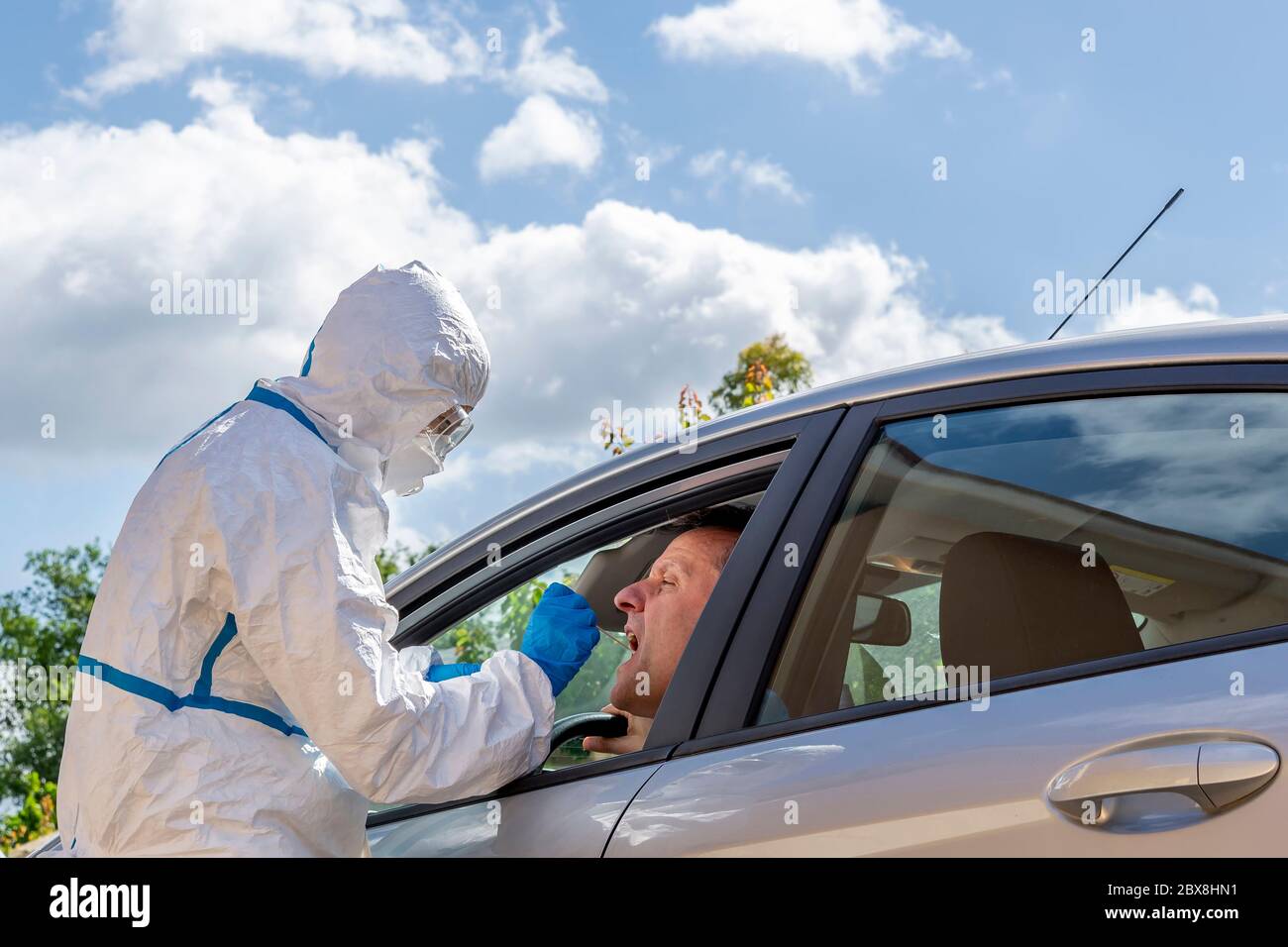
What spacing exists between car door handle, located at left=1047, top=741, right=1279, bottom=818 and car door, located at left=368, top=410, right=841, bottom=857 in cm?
61

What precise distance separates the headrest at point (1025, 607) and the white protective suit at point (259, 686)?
0.73m

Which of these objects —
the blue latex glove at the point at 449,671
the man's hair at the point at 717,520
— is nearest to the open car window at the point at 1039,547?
the man's hair at the point at 717,520

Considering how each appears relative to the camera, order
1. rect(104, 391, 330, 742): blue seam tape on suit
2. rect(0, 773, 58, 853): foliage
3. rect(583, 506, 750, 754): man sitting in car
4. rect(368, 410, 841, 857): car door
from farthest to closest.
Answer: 1. rect(0, 773, 58, 853): foliage
2. rect(583, 506, 750, 754): man sitting in car
3. rect(104, 391, 330, 742): blue seam tape on suit
4. rect(368, 410, 841, 857): car door

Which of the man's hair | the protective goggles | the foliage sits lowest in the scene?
the foliage

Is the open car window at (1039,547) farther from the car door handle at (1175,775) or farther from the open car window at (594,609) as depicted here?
the open car window at (594,609)

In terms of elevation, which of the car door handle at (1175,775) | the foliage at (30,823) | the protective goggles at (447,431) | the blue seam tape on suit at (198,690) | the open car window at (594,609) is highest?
the protective goggles at (447,431)

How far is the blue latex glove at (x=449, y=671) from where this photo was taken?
2.35 metres

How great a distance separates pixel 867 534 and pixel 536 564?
0.77m

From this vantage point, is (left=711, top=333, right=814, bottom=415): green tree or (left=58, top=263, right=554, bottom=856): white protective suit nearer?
(left=58, top=263, right=554, bottom=856): white protective suit

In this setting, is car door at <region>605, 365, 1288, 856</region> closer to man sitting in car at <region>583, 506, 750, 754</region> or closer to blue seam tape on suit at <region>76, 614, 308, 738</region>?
man sitting in car at <region>583, 506, 750, 754</region>

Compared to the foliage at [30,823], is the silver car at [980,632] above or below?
A: above

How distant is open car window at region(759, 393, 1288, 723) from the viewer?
150cm

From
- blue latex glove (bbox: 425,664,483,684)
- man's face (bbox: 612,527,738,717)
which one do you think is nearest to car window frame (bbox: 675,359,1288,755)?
man's face (bbox: 612,527,738,717)
